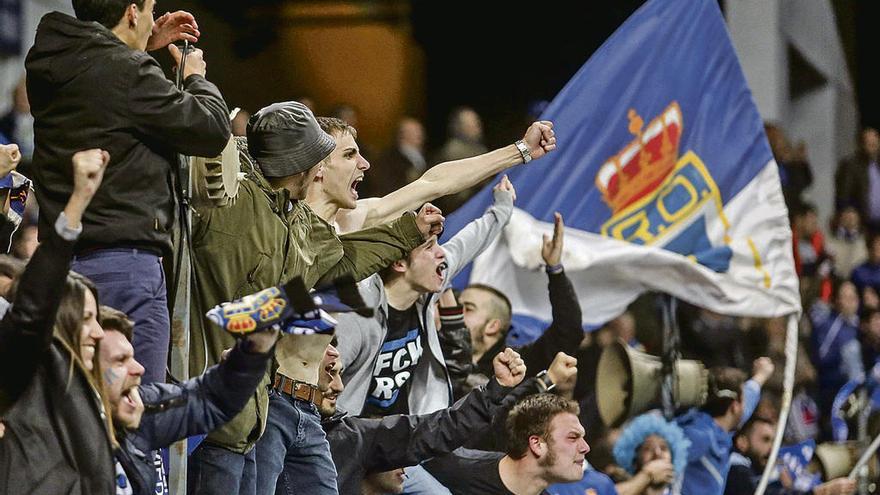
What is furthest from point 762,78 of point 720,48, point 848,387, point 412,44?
point 720,48

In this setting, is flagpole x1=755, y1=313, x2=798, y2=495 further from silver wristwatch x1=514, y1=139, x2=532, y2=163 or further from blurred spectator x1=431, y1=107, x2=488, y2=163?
blurred spectator x1=431, y1=107, x2=488, y2=163

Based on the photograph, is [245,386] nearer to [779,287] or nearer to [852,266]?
[779,287]

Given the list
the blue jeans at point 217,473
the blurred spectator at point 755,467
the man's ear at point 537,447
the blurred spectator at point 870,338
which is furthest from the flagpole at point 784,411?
the blurred spectator at point 870,338

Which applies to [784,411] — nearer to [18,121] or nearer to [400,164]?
[400,164]

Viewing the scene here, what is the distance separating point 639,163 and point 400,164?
2.89m

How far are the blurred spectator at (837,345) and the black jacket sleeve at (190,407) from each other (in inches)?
387

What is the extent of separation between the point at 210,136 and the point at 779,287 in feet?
16.1

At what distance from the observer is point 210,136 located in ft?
15.2

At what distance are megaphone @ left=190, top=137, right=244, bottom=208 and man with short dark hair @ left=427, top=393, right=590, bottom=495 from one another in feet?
6.15

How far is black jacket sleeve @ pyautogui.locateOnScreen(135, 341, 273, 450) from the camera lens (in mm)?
4266

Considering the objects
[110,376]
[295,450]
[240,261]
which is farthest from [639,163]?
[110,376]

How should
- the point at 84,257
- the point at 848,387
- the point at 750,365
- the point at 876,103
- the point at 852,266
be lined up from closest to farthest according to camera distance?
the point at 84,257 < the point at 848,387 < the point at 750,365 < the point at 852,266 < the point at 876,103

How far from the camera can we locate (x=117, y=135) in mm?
4625

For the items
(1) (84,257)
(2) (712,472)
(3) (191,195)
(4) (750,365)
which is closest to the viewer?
(1) (84,257)
